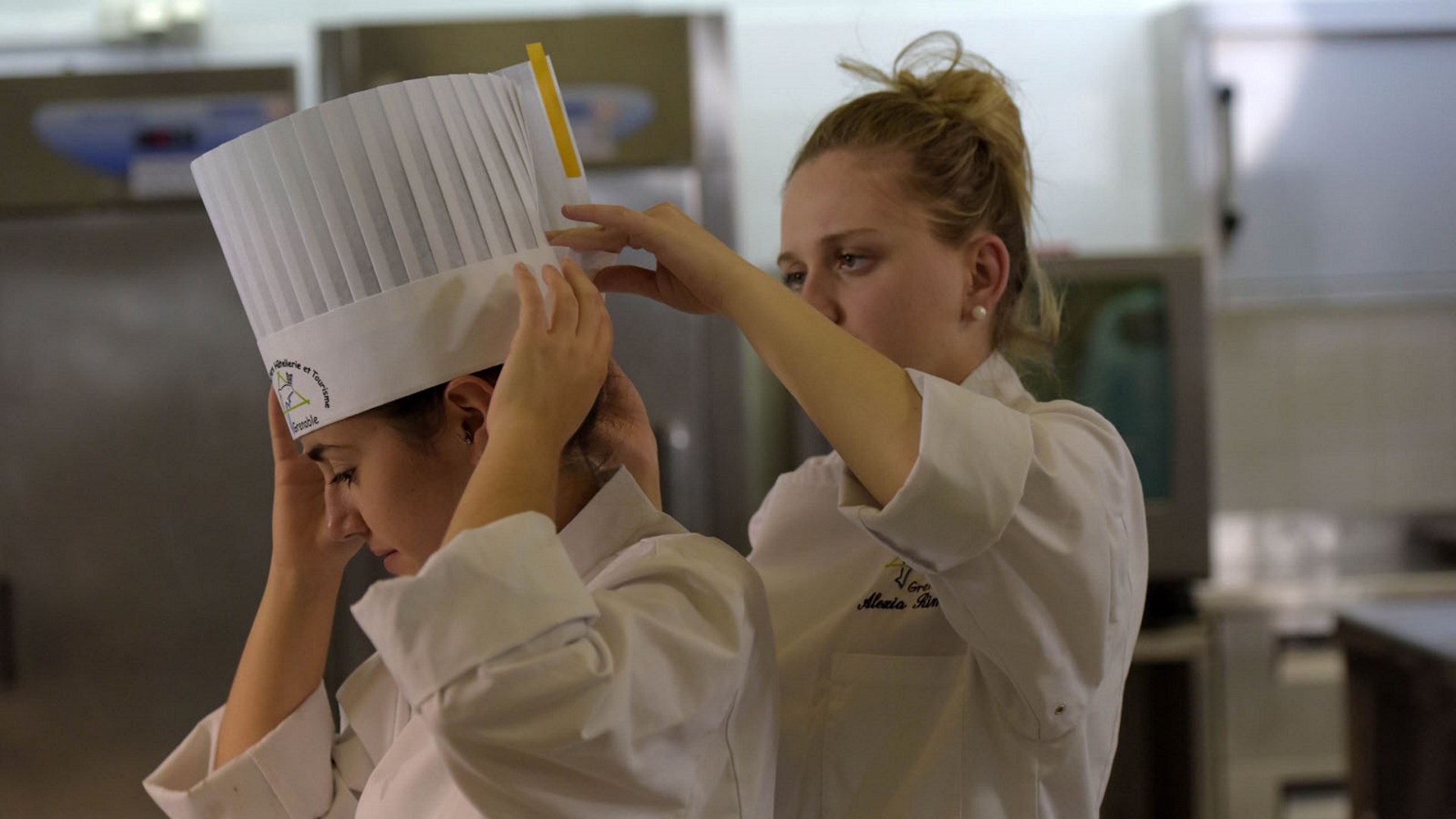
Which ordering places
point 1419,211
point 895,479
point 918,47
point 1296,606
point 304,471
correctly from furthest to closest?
point 1419,211, point 1296,606, point 918,47, point 304,471, point 895,479

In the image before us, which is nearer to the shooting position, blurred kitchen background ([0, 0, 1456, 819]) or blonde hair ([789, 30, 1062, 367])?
blonde hair ([789, 30, 1062, 367])

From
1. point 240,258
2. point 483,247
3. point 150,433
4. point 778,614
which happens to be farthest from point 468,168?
point 150,433

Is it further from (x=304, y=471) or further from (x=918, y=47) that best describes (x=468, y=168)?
(x=918, y=47)

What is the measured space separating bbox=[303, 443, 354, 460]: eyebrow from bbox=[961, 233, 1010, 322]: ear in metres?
0.47

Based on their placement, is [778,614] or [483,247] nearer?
[483,247]

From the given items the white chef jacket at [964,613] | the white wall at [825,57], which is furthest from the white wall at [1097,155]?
the white chef jacket at [964,613]

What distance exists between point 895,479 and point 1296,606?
1.99 m

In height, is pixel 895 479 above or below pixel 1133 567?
above

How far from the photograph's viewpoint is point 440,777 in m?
0.74

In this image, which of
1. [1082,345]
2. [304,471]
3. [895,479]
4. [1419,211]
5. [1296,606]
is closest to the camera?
[895,479]

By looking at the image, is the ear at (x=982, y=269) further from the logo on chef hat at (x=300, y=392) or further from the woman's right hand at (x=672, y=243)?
the logo on chef hat at (x=300, y=392)

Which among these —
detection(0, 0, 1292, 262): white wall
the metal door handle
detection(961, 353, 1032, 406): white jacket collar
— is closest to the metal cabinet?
the metal door handle

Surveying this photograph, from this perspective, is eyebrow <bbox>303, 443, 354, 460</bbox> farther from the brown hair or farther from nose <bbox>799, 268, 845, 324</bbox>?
nose <bbox>799, 268, 845, 324</bbox>

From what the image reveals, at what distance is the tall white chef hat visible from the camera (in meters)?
0.72
